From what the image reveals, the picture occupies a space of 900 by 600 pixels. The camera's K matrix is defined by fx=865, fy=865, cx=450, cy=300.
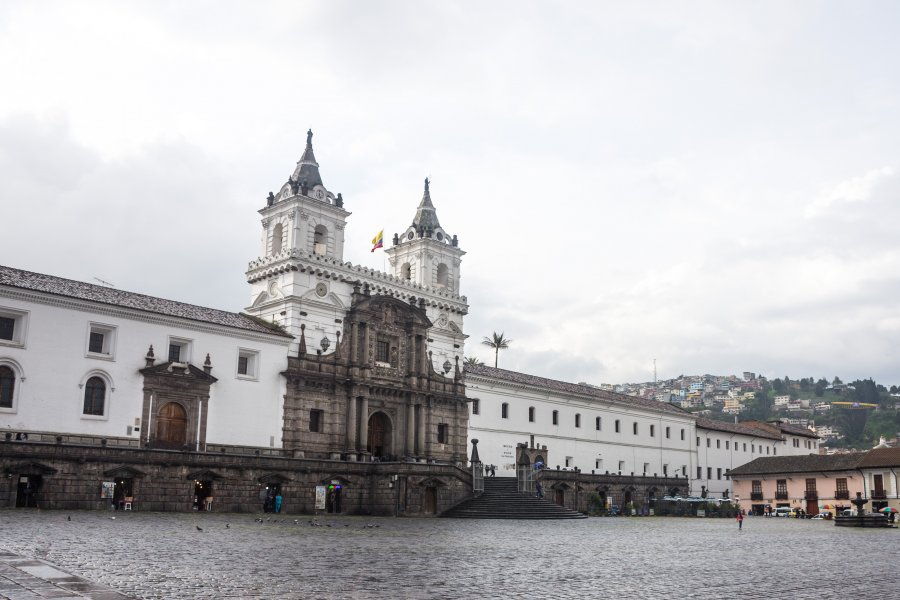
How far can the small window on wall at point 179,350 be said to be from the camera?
43750mm

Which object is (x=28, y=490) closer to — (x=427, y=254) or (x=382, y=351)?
(x=382, y=351)

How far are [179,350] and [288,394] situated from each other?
678cm

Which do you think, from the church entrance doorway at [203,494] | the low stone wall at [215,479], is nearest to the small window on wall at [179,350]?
the low stone wall at [215,479]

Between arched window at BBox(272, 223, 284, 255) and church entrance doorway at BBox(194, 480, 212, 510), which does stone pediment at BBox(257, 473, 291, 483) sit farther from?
arched window at BBox(272, 223, 284, 255)

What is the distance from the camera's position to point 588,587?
14648 millimetres

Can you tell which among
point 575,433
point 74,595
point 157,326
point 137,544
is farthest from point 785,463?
point 74,595

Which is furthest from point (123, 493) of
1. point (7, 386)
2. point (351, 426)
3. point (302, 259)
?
point (302, 259)

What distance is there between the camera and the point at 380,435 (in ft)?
175

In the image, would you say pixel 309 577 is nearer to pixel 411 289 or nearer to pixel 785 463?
pixel 411 289

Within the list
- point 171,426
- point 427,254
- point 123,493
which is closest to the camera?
point 123,493

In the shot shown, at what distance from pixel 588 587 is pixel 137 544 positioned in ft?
35.3

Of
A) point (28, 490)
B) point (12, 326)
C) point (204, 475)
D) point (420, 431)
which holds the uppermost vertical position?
point (12, 326)

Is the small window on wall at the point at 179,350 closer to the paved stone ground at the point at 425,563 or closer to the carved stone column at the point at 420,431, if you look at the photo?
the paved stone ground at the point at 425,563

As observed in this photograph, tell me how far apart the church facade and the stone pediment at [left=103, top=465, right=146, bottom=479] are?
0.31 feet
